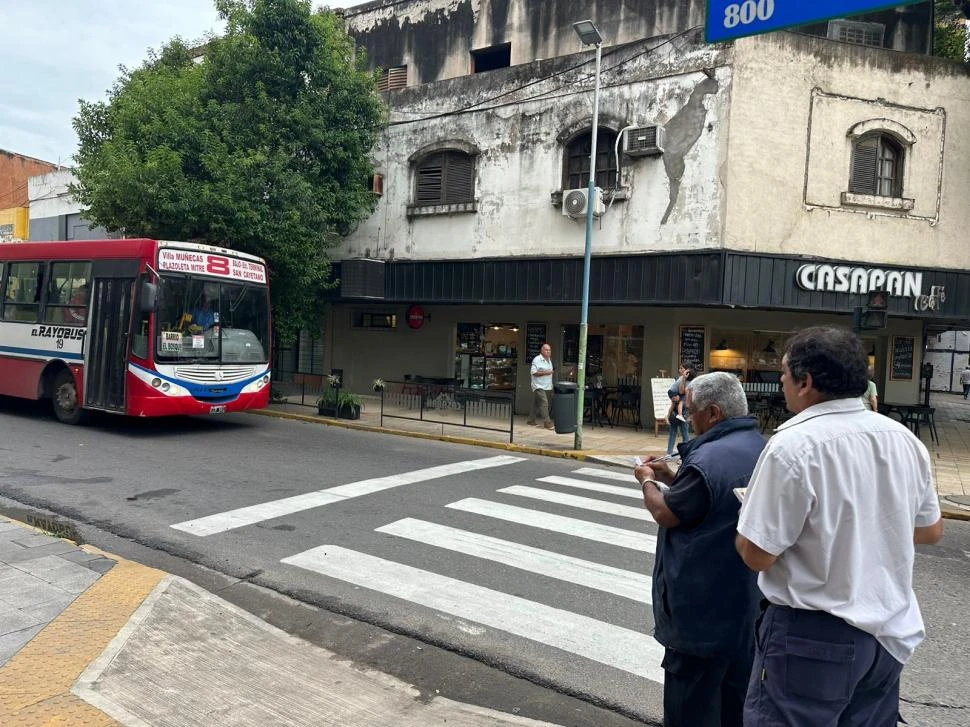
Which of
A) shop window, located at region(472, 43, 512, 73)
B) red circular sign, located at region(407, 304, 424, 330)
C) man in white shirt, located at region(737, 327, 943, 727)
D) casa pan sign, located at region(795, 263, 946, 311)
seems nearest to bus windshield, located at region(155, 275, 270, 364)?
red circular sign, located at region(407, 304, 424, 330)

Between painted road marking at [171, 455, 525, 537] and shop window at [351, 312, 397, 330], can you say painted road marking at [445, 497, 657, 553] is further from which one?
shop window at [351, 312, 397, 330]

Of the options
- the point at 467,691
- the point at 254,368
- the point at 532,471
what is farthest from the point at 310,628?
the point at 254,368

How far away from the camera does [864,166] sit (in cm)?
1459

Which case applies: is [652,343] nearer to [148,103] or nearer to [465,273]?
[465,273]

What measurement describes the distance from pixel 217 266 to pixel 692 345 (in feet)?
32.2

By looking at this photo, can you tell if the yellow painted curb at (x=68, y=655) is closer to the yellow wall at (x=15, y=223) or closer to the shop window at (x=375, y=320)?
the shop window at (x=375, y=320)

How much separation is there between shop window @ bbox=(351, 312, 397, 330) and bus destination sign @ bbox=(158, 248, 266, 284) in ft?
23.3

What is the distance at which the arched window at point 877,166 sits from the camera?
14.6 meters

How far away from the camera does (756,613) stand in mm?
3023

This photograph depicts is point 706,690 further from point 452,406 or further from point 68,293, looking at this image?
point 68,293

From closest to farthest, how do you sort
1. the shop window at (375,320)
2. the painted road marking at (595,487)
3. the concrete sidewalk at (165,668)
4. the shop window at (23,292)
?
the concrete sidewalk at (165,668) < the painted road marking at (595,487) < the shop window at (23,292) < the shop window at (375,320)

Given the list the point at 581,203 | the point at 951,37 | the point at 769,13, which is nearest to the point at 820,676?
the point at 769,13

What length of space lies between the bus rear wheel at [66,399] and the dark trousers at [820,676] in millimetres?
13558

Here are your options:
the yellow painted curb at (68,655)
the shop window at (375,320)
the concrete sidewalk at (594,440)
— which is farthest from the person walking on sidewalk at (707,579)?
the shop window at (375,320)
